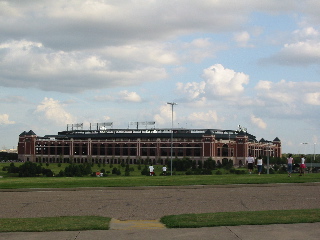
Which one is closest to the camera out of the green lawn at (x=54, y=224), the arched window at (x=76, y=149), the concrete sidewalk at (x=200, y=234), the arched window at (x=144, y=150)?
the concrete sidewalk at (x=200, y=234)

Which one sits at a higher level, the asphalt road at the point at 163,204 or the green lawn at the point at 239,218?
the green lawn at the point at 239,218

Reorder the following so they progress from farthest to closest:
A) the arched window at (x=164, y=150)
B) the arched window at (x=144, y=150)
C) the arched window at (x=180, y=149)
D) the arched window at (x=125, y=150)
→ the arched window at (x=125, y=150) < the arched window at (x=144, y=150) < the arched window at (x=164, y=150) < the arched window at (x=180, y=149)

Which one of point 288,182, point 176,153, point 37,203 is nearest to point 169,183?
point 288,182

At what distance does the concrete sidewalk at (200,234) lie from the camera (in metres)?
10.7

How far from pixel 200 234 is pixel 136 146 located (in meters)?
142

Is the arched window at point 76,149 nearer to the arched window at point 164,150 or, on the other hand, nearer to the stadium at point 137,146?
the stadium at point 137,146

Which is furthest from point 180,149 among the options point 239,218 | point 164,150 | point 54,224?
point 54,224

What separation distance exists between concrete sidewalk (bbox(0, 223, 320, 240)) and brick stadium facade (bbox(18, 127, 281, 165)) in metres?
131

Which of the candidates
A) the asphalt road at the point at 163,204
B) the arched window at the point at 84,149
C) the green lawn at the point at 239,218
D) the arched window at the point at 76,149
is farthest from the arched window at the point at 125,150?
the green lawn at the point at 239,218

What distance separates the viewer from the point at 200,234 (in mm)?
10969

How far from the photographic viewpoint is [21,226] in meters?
12.1

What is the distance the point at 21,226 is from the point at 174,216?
4.39 meters

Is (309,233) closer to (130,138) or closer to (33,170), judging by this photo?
(33,170)

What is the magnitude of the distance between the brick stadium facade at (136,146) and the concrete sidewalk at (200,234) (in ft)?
430
